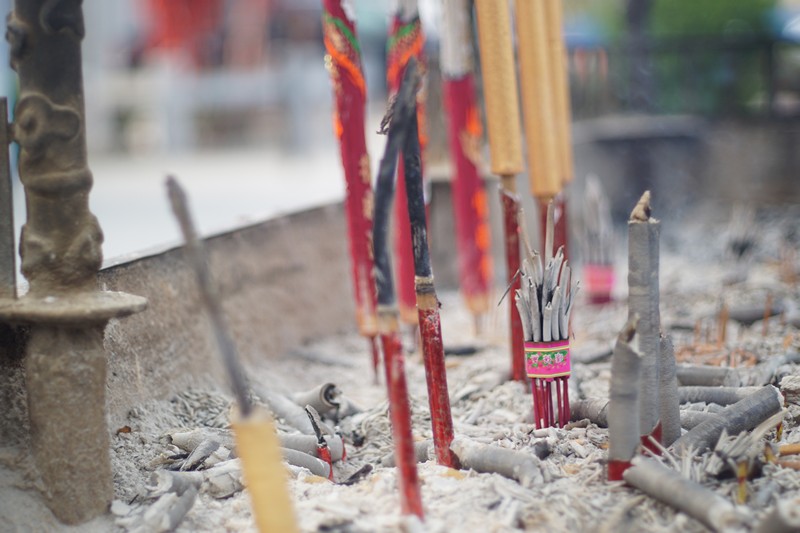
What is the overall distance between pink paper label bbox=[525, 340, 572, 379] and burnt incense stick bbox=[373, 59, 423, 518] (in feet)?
1.99

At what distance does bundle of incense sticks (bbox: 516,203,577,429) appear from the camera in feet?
8.18

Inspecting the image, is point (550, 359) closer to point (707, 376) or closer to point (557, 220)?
point (707, 376)

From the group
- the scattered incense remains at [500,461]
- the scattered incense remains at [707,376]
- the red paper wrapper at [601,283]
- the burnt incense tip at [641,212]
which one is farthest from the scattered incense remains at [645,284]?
the red paper wrapper at [601,283]

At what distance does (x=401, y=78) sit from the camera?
9.30 ft

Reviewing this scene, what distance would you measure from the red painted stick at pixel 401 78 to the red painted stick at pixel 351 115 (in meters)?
0.14

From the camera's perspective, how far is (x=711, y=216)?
7.52 meters

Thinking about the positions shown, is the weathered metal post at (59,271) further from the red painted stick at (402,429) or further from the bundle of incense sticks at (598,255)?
the bundle of incense sticks at (598,255)

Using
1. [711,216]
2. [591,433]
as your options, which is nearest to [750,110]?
[711,216]

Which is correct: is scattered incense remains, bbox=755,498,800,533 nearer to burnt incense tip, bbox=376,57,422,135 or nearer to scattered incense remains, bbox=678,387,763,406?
scattered incense remains, bbox=678,387,763,406

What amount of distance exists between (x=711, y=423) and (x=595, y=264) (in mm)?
2519

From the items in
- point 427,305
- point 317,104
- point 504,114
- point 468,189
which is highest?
point 317,104

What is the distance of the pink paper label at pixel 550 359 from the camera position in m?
2.51

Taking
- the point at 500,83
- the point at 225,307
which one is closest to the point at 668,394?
the point at 500,83

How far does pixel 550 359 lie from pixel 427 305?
16.4 inches
